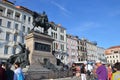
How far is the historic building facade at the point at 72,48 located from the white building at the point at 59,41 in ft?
10.5

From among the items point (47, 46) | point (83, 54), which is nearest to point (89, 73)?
point (47, 46)

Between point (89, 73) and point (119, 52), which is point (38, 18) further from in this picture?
point (119, 52)

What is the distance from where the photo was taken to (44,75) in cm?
1441

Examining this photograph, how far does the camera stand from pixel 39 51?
16.7 metres

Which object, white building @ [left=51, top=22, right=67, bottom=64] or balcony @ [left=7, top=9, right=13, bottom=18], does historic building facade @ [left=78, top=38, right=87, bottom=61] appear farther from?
balcony @ [left=7, top=9, right=13, bottom=18]

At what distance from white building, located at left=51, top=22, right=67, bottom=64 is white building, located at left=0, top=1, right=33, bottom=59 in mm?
11393

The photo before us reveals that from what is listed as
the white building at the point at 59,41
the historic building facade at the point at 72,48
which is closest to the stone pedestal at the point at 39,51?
the white building at the point at 59,41

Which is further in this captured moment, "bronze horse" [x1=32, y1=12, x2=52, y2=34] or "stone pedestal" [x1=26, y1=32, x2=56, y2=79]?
"bronze horse" [x1=32, y1=12, x2=52, y2=34]

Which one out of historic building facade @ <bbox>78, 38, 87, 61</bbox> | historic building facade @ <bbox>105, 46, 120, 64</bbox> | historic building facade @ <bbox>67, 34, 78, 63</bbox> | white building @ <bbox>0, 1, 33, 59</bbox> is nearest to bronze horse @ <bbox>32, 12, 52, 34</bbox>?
white building @ <bbox>0, 1, 33, 59</bbox>

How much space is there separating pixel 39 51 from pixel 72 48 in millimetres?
45958

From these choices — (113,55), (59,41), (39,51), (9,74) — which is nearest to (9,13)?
(59,41)

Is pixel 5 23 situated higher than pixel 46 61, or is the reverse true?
pixel 5 23

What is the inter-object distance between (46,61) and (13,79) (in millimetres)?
10578

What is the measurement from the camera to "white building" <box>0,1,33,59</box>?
3809 centimetres
